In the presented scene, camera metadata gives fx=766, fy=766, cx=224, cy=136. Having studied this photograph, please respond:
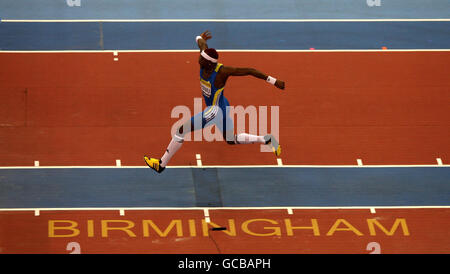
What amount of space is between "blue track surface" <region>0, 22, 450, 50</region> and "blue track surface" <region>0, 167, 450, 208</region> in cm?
533

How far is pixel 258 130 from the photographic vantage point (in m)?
17.0

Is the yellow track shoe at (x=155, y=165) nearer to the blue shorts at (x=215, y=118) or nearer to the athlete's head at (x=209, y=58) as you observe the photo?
the blue shorts at (x=215, y=118)

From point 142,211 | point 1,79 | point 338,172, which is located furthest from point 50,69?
point 338,172

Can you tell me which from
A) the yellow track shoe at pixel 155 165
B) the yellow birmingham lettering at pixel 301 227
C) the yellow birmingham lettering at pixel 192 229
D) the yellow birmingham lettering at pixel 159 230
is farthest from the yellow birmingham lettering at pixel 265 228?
the yellow track shoe at pixel 155 165

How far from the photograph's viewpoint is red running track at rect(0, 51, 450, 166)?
1638 centimetres

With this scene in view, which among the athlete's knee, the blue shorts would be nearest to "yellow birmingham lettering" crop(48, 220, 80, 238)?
the blue shorts

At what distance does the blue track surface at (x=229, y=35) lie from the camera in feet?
66.1

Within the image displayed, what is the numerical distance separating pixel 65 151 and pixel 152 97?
2.83 m

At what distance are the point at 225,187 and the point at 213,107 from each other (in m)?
1.63

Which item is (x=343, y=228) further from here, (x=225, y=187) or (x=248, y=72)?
(x=248, y=72)

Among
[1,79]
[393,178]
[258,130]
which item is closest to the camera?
[393,178]

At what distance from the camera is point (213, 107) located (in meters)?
15.1

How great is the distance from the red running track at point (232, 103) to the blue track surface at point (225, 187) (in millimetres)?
404

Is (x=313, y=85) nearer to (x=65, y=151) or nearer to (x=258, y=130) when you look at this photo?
(x=258, y=130)
